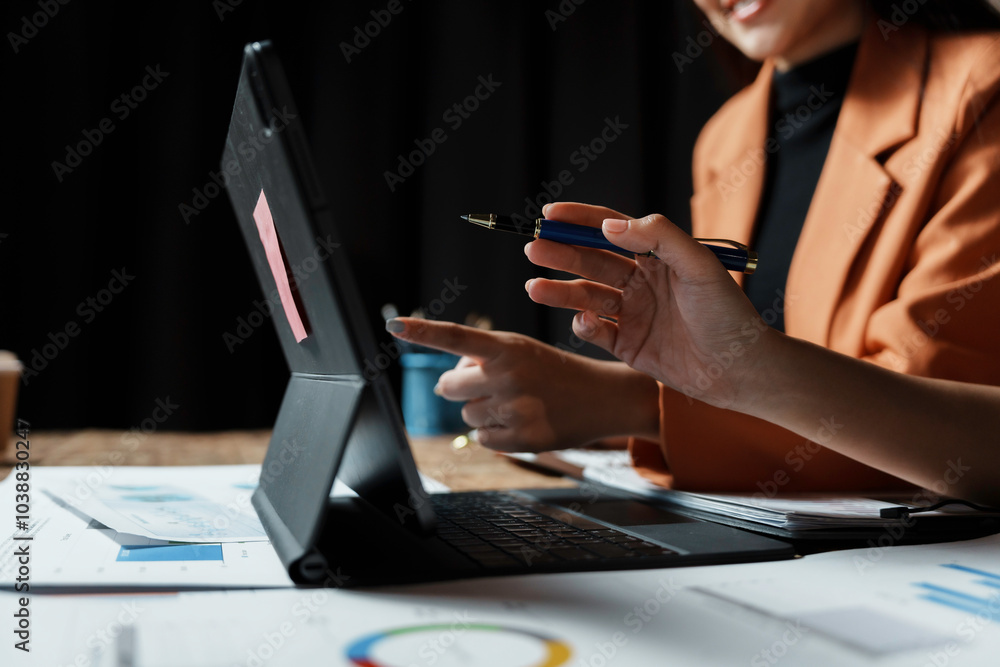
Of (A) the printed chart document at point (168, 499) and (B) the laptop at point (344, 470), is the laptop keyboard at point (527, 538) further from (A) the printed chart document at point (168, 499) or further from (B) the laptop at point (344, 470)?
(A) the printed chart document at point (168, 499)

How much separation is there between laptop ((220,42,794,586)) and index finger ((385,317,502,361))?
74 mm

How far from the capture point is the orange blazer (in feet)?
2.02

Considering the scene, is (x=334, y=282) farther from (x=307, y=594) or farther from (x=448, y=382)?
(x=448, y=382)

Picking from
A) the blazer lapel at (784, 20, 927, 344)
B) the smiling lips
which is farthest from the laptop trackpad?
the smiling lips

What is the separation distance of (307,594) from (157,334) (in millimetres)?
1418

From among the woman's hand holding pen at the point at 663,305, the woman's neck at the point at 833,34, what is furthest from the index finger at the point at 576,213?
the woman's neck at the point at 833,34

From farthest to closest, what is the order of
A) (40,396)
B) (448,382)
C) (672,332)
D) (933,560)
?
(40,396), (448,382), (672,332), (933,560)

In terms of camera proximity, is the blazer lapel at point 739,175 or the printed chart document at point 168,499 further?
the blazer lapel at point 739,175

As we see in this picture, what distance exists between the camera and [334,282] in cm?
32

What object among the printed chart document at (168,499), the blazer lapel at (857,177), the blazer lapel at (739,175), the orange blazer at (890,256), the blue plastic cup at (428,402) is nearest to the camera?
the printed chart document at (168,499)

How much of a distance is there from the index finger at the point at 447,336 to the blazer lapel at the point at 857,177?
35 centimetres

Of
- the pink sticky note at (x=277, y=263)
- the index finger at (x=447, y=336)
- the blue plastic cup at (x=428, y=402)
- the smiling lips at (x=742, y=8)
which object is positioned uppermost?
the smiling lips at (x=742, y=8)

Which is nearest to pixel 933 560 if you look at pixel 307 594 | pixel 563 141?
pixel 307 594

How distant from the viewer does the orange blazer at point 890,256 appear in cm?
61
